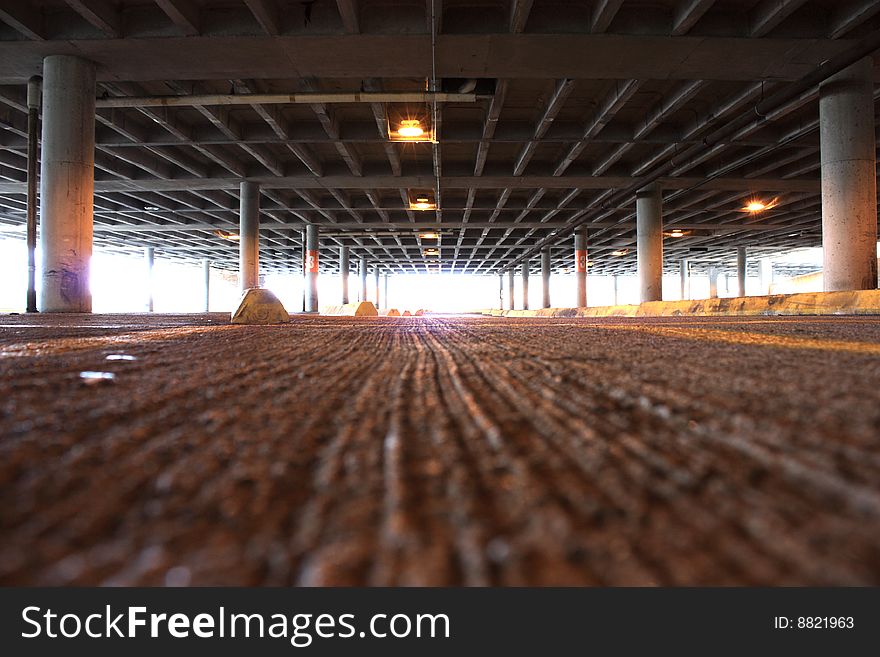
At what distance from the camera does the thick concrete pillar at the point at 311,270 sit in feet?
48.0

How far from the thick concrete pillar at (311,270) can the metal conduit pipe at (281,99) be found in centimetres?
835

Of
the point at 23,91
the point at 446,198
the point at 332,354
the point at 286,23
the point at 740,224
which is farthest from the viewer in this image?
the point at 740,224

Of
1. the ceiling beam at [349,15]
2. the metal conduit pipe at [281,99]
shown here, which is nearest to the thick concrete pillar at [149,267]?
the metal conduit pipe at [281,99]

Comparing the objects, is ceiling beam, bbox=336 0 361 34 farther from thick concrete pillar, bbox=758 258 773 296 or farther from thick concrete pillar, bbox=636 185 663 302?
thick concrete pillar, bbox=758 258 773 296

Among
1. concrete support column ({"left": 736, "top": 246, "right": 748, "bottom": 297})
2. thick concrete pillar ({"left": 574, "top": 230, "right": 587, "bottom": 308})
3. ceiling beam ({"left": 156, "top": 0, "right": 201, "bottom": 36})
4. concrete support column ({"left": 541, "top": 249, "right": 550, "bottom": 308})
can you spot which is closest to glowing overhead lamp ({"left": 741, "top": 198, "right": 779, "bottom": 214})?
thick concrete pillar ({"left": 574, "top": 230, "right": 587, "bottom": 308})

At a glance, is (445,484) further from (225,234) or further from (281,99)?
(225,234)

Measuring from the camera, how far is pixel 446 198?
13.5 meters

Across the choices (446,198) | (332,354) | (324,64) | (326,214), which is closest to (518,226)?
(446,198)

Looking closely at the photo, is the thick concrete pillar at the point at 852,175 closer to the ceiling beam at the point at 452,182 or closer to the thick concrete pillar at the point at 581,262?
the ceiling beam at the point at 452,182

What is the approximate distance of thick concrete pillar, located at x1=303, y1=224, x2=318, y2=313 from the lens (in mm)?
14617

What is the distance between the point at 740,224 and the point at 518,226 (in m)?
8.02

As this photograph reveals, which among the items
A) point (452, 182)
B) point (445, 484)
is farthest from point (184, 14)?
point (445, 484)

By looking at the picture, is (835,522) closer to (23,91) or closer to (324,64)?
(324,64)

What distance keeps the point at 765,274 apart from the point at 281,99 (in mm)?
30810
